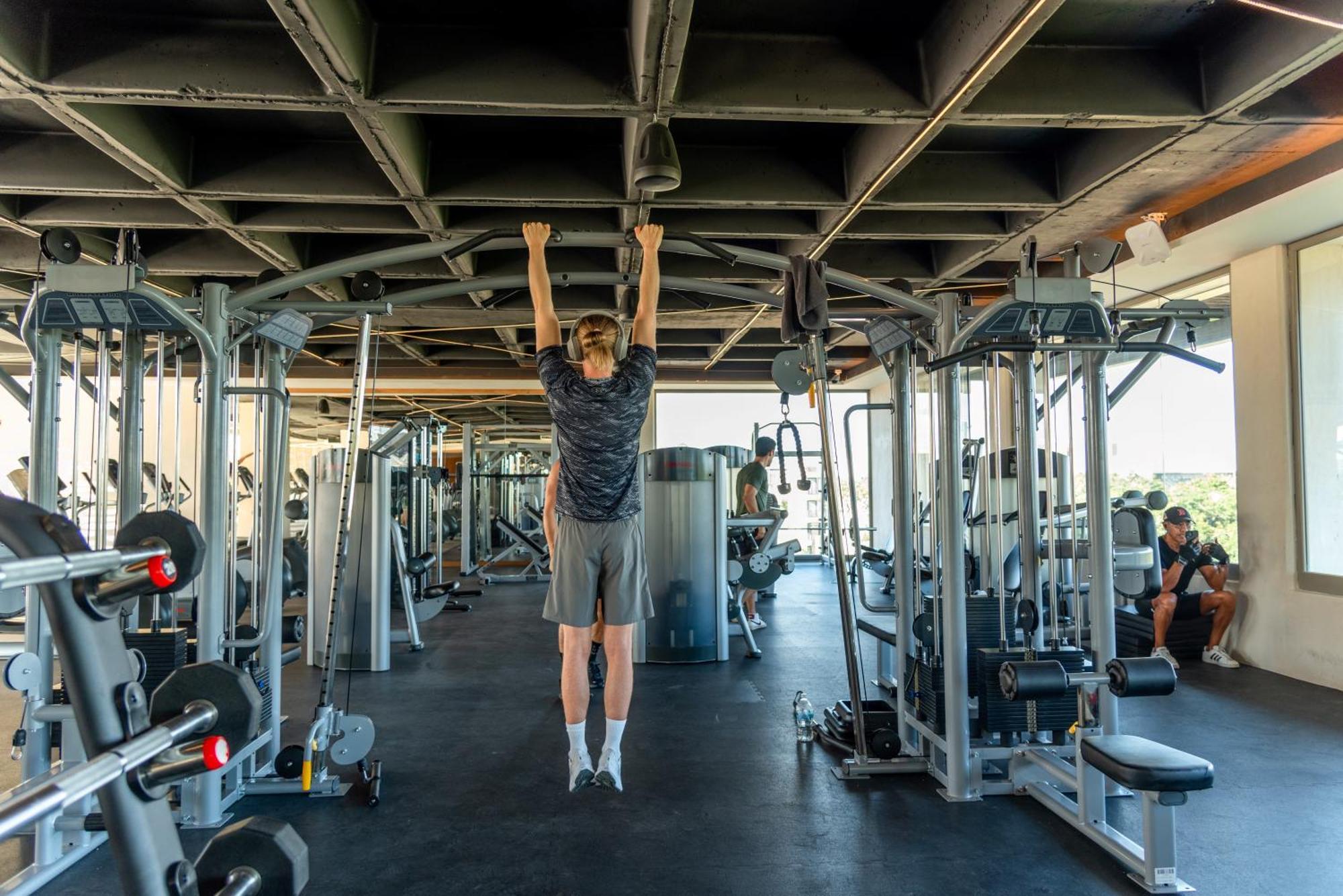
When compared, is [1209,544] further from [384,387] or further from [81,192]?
[384,387]

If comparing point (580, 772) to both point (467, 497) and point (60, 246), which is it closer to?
point (60, 246)

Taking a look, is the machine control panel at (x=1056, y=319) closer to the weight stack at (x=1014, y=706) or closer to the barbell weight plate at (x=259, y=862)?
the weight stack at (x=1014, y=706)

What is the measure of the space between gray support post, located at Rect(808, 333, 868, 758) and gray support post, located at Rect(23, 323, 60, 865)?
248 centimetres

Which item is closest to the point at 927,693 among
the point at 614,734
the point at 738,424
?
the point at 614,734

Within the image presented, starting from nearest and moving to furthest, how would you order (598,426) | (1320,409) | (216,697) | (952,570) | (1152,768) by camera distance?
(216,697) < (1152,768) < (598,426) < (952,570) < (1320,409)

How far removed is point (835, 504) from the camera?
2869mm

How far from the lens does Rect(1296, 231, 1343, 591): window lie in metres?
4.44

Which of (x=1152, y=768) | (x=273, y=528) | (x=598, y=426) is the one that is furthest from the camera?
(x=273, y=528)

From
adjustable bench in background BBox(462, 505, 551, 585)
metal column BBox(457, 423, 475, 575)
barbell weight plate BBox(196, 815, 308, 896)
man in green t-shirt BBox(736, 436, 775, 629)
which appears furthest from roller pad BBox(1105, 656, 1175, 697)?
metal column BBox(457, 423, 475, 575)

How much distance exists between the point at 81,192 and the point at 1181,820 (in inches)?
195

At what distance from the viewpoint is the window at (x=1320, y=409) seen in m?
4.44

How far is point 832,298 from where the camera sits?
5.92m

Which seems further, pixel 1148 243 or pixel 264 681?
pixel 1148 243

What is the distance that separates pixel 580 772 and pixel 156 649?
1.48 metres
